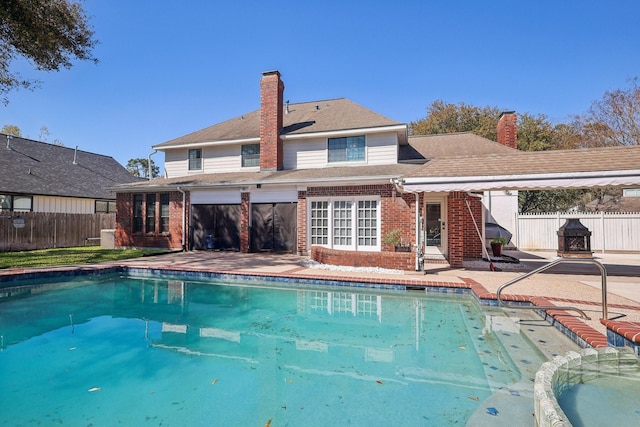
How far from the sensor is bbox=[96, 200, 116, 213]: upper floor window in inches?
983

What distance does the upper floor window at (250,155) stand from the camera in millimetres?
17547

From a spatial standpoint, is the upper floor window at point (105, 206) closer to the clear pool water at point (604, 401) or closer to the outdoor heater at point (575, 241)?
the outdoor heater at point (575, 241)

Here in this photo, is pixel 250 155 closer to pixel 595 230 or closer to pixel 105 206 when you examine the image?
pixel 105 206

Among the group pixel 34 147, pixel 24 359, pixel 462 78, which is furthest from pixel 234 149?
pixel 34 147

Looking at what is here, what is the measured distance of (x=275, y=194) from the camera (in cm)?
1561

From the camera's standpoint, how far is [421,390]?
4.13 metres

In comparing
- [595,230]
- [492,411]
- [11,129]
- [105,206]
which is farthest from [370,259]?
[11,129]

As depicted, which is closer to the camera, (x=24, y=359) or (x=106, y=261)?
(x=24, y=359)

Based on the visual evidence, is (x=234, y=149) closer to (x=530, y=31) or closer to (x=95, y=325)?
(x=95, y=325)

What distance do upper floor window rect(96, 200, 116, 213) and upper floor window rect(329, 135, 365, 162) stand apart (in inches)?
791

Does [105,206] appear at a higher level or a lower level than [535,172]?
lower

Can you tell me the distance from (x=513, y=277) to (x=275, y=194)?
34.3 ft

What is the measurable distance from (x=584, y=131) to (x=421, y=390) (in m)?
34.8

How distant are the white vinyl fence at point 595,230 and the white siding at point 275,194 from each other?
45.2 ft
